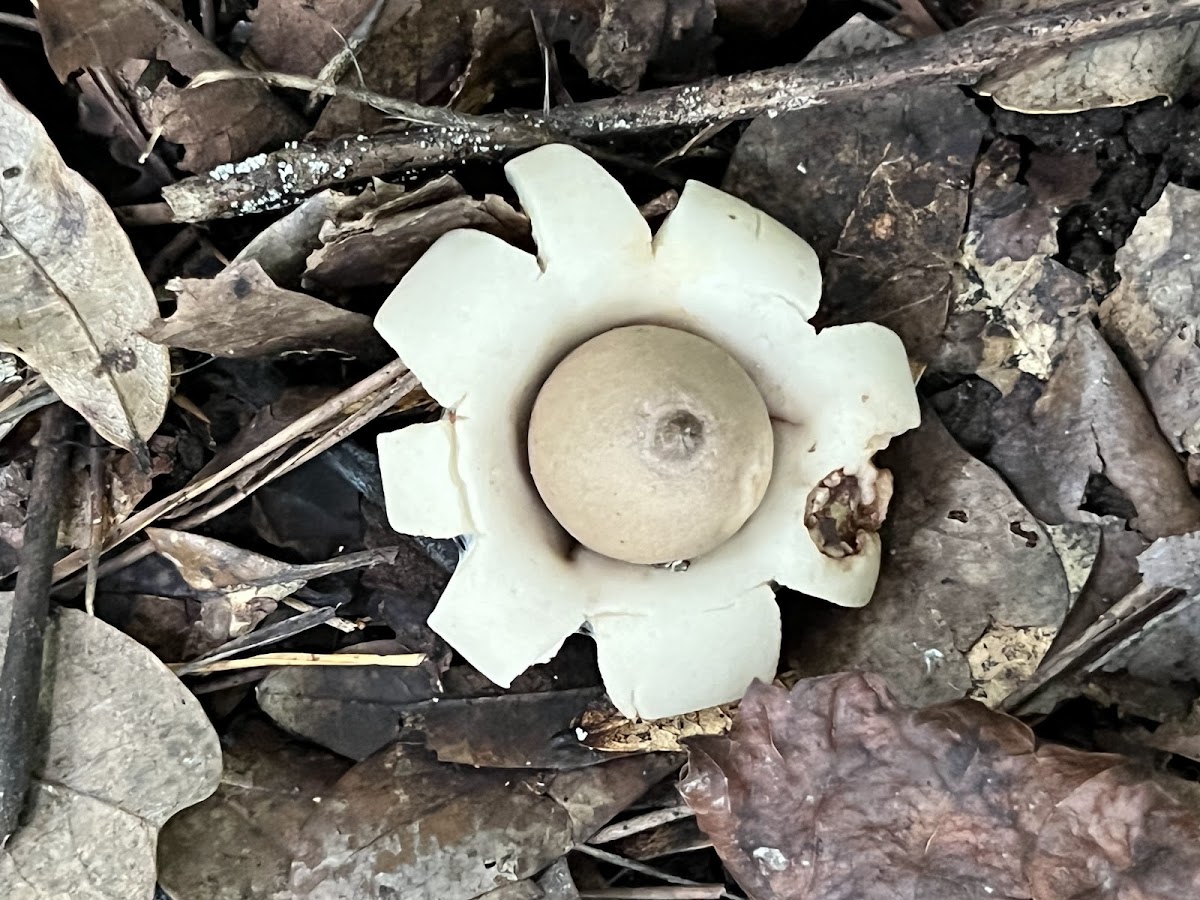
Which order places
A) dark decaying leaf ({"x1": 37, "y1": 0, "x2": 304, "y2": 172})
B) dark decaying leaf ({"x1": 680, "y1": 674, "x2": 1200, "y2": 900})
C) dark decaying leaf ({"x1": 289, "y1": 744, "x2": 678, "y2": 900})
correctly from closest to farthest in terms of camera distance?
1. dark decaying leaf ({"x1": 680, "y1": 674, "x2": 1200, "y2": 900})
2. dark decaying leaf ({"x1": 37, "y1": 0, "x2": 304, "y2": 172})
3. dark decaying leaf ({"x1": 289, "y1": 744, "x2": 678, "y2": 900})

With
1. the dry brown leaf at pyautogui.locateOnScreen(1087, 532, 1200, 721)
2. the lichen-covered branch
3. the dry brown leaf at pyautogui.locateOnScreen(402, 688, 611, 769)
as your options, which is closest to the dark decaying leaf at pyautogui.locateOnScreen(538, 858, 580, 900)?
the dry brown leaf at pyautogui.locateOnScreen(402, 688, 611, 769)

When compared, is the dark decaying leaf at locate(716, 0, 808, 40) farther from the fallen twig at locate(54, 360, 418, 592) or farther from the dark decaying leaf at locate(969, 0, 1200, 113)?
the fallen twig at locate(54, 360, 418, 592)

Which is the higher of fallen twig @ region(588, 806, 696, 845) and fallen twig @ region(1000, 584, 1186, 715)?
fallen twig @ region(1000, 584, 1186, 715)

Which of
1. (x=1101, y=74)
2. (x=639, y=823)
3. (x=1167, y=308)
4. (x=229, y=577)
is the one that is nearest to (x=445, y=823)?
(x=639, y=823)

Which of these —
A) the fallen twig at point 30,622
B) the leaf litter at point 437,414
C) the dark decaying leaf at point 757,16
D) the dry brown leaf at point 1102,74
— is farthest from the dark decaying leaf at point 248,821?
the dry brown leaf at point 1102,74

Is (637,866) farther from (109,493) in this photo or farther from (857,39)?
(857,39)

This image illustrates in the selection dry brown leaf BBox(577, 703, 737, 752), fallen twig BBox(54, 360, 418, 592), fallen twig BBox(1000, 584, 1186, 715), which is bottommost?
dry brown leaf BBox(577, 703, 737, 752)

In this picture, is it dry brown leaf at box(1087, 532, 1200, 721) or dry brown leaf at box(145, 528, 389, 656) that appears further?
dry brown leaf at box(145, 528, 389, 656)

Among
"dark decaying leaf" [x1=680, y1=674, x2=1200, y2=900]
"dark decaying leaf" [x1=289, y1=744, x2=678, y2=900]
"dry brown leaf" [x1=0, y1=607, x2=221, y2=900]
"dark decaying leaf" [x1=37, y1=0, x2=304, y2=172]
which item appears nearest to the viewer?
"dark decaying leaf" [x1=680, y1=674, x2=1200, y2=900]
